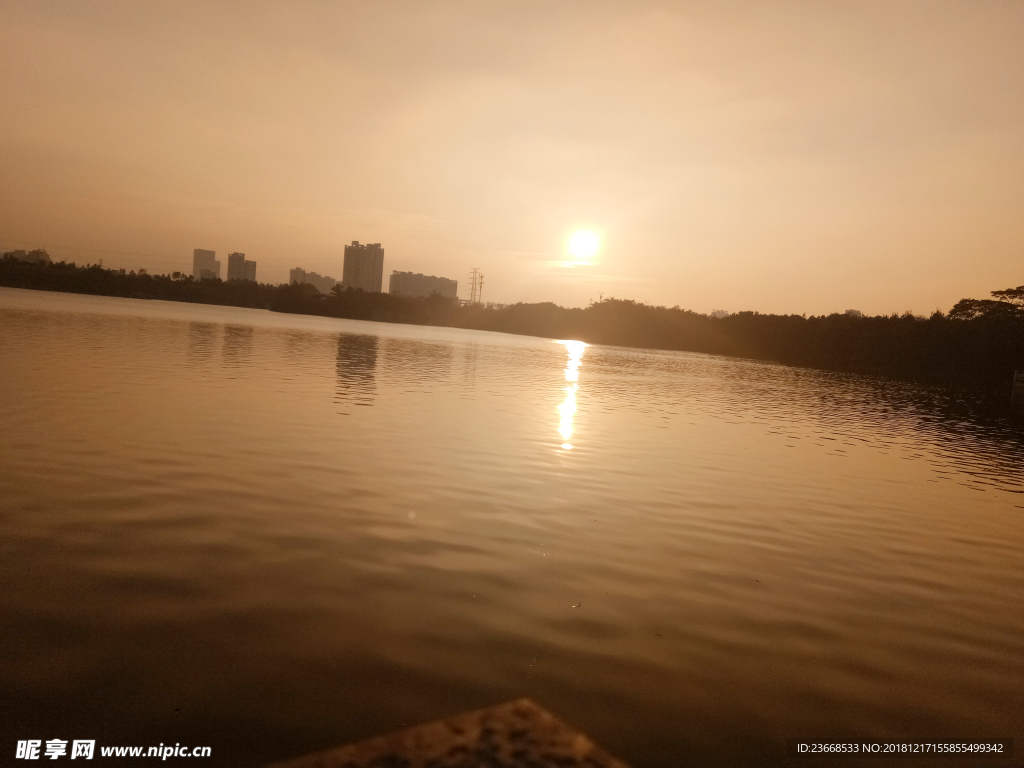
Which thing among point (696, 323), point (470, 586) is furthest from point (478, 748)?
point (696, 323)

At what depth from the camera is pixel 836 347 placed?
101375 mm

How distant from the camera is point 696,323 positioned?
13300 centimetres

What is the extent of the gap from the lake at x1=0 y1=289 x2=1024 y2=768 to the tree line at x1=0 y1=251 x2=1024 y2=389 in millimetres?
70766

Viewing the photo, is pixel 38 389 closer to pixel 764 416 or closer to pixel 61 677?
pixel 61 677

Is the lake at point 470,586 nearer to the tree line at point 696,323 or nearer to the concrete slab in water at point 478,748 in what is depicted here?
the concrete slab in water at point 478,748

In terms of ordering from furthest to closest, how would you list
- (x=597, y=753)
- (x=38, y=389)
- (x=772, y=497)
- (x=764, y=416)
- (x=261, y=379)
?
1. (x=764, y=416)
2. (x=261, y=379)
3. (x=38, y=389)
4. (x=772, y=497)
5. (x=597, y=753)

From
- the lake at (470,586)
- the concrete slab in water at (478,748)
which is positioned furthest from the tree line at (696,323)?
the concrete slab in water at (478,748)

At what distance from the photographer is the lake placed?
4395mm

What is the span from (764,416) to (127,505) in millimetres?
23298

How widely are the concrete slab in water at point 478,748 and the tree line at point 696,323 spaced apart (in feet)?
259

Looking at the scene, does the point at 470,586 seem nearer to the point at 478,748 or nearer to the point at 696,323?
the point at 478,748

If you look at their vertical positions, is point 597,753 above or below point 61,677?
above

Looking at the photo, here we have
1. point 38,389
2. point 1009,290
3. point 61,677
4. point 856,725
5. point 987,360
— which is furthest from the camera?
point 1009,290

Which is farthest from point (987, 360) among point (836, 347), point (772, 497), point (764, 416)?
point (772, 497)
